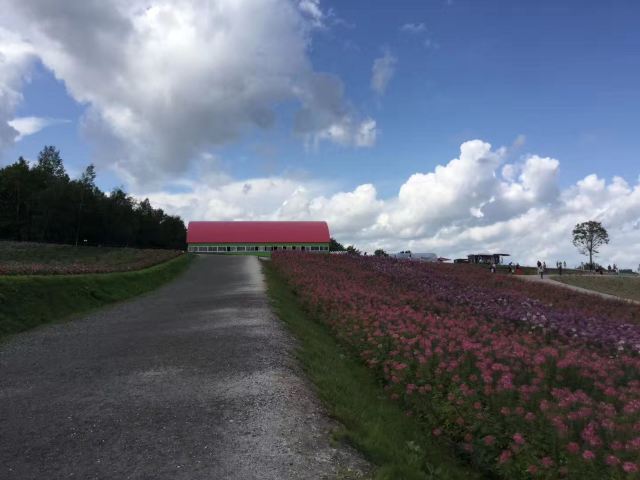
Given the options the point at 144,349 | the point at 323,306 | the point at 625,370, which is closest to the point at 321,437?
the point at 625,370

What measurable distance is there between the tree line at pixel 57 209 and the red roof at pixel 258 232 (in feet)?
40.1

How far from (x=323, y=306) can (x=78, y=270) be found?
38.7ft

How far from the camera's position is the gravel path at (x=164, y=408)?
4934 millimetres

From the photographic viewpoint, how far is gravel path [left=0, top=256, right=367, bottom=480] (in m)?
4.93

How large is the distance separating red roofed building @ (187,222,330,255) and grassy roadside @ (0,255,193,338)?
44795mm

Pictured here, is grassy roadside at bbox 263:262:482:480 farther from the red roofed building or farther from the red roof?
the red roof

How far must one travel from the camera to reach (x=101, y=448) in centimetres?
531

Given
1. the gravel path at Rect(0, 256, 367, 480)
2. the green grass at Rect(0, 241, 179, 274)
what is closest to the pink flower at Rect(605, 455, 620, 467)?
the gravel path at Rect(0, 256, 367, 480)

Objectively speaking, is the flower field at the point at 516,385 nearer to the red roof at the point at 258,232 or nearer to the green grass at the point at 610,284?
the green grass at the point at 610,284

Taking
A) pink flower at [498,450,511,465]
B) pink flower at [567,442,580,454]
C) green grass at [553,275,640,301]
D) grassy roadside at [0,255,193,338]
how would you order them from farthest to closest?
green grass at [553,275,640,301]
grassy roadside at [0,255,193,338]
pink flower at [498,450,511,465]
pink flower at [567,442,580,454]

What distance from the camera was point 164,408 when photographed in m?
6.33

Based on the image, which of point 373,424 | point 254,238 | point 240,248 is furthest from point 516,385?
point 254,238

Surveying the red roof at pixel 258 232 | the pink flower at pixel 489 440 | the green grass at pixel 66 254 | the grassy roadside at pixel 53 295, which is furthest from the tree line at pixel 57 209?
the pink flower at pixel 489 440

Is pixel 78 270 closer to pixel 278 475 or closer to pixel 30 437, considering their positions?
pixel 30 437
